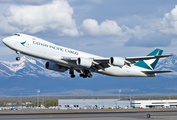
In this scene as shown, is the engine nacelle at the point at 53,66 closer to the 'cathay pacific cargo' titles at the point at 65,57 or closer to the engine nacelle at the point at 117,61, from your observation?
the 'cathay pacific cargo' titles at the point at 65,57

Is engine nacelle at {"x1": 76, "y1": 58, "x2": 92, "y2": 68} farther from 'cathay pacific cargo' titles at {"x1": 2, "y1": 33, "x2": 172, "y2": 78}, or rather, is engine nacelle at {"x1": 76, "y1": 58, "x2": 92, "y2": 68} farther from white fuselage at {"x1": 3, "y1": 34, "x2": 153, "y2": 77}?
white fuselage at {"x1": 3, "y1": 34, "x2": 153, "y2": 77}

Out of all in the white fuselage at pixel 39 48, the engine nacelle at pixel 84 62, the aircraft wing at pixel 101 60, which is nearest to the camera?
the white fuselage at pixel 39 48

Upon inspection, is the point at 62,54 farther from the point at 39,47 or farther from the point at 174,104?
the point at 174,104

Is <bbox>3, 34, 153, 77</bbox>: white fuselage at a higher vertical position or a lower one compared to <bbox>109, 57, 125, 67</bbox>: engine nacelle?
higher

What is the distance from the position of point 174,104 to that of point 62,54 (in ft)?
335

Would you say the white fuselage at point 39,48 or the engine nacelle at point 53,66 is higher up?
the white fuselage at point 39,48

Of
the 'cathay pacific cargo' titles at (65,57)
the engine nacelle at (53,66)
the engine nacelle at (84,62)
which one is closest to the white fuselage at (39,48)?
the 'cathay pacific cargo' titles at (65,57)

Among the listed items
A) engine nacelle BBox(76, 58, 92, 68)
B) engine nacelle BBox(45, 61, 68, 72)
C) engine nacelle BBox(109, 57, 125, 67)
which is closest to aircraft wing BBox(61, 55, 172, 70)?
engine nacelle BBox(76, 58, 92, 68)

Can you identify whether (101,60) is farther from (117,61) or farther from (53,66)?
(53,66)

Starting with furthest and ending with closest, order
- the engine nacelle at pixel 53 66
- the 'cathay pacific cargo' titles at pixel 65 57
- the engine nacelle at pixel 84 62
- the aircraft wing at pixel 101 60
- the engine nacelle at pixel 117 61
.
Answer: the engine nacelle at pixel 53 66 → the engine nacelle at pixel 117 61 → the engine nacelle at pixel 84 62 → the aircraft wing at pixel 101 60 → the 'cathay pacific cargo' titles at pixel 65 57

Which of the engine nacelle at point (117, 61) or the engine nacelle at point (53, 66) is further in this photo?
the engine nacelle at point (53, 66)

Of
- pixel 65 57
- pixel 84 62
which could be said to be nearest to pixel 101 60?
pixel 84 62

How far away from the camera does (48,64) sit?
2409 inches

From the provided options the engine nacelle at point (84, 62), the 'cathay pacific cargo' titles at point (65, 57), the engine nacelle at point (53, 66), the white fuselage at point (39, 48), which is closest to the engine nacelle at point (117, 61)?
the 'cathay pacific cargo' titles at point (65, 57)
